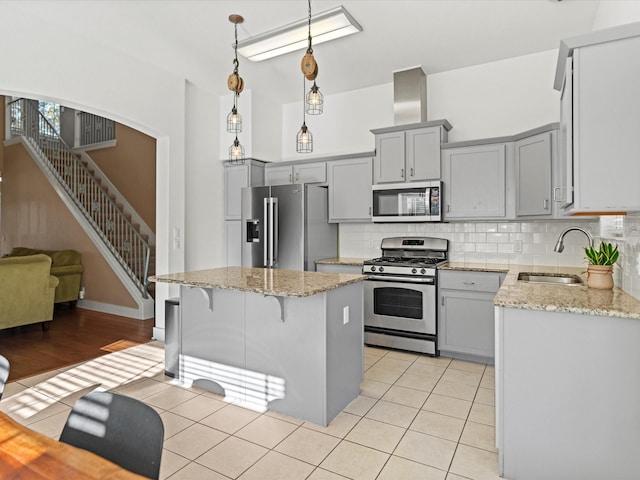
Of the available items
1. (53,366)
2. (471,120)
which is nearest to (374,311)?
(471,120)

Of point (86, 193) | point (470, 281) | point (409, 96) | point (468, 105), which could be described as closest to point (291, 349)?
point (470, 281)

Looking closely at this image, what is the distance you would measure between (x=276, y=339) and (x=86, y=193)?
636 cm

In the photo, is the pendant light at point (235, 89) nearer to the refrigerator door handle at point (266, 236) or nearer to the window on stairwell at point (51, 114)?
the refrigerator door handle at point (266, 236)

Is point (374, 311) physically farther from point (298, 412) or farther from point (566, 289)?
point (566, 289)

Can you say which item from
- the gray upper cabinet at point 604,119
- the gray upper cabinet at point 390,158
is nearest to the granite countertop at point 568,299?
the gray upper cabinet at point 604,119

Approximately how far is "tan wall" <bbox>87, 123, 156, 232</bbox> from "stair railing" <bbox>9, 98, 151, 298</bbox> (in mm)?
328

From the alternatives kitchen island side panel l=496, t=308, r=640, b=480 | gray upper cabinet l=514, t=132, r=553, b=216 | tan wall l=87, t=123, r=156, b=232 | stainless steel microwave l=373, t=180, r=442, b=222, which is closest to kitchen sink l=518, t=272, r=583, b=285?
gray upper cabinet l=514, t=132, r=553, b=216

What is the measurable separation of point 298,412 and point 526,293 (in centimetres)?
169

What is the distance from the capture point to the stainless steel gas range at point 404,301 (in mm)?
4059

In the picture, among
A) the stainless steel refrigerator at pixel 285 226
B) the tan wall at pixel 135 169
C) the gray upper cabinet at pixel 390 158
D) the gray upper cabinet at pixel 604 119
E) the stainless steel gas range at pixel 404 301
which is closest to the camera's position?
the gray upper cabinet at pixel 604 119

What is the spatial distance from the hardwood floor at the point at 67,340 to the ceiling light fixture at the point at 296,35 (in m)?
3.53

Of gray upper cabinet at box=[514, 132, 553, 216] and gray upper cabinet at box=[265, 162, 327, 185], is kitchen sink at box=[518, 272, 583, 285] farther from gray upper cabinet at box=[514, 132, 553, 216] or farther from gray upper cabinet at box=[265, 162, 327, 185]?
gray upper cabinet at box=[265, 162, 327, 185]

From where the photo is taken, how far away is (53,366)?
372 centimetres

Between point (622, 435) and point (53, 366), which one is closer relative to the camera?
point (622, 435)
